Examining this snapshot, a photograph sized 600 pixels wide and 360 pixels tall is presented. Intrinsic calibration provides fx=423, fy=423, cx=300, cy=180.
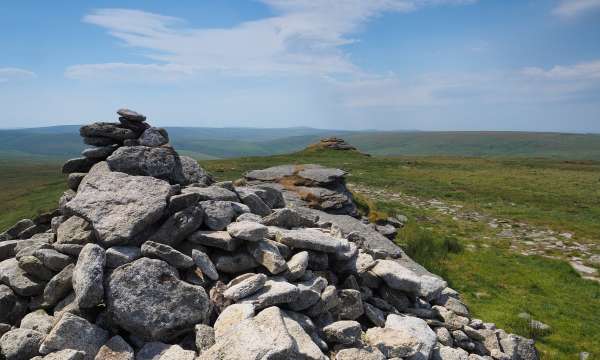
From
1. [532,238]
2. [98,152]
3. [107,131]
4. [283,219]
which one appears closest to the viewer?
[283,219]

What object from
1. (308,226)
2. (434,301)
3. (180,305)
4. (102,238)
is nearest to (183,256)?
(180,305)

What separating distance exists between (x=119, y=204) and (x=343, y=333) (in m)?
5.59

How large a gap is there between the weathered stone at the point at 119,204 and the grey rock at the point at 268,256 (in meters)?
2.23

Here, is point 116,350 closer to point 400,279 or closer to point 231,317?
point 231,317

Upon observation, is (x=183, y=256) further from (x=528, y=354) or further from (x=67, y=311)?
(x=528, y=354)

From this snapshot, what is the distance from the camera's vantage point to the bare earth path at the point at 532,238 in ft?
71.1

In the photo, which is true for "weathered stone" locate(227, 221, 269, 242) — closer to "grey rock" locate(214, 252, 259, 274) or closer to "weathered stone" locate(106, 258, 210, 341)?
"grey rock" locate(214, 252, 259, 274)

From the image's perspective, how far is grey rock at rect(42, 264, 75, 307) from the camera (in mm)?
8445

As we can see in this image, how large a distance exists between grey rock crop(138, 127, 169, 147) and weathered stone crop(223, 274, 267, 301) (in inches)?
227

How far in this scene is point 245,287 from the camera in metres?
8.27

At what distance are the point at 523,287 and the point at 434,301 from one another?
764cm

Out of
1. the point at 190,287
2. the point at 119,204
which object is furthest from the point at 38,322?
the point at 190,287

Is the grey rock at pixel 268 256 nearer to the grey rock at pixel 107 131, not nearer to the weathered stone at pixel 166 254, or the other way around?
the weathered stone at pixel 166 254

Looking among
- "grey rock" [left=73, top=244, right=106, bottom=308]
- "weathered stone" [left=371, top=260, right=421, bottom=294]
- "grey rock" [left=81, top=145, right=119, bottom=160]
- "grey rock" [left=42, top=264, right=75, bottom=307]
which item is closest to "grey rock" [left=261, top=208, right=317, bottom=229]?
"weathered stone" [left=371, top=260, right=421, bottom=294]
